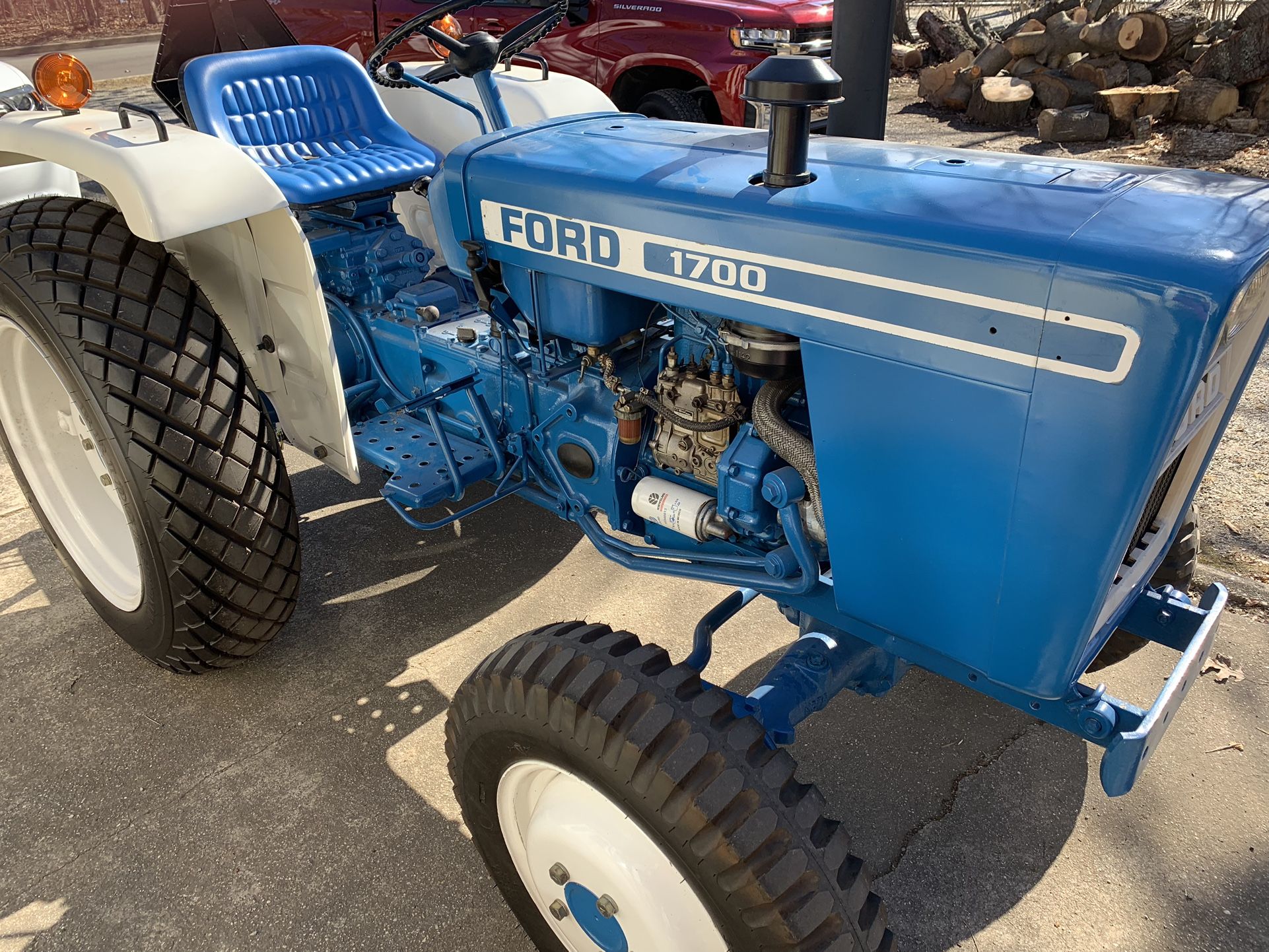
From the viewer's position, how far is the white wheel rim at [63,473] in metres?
2.46

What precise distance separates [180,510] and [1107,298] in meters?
1.80

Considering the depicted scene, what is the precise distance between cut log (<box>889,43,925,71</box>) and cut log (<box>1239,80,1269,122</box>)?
3491mm

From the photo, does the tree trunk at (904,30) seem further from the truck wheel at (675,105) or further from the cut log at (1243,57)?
the truck wheel at (675,105)

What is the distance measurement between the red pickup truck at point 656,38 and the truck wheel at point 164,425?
3.51 m

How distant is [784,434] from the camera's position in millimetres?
1637

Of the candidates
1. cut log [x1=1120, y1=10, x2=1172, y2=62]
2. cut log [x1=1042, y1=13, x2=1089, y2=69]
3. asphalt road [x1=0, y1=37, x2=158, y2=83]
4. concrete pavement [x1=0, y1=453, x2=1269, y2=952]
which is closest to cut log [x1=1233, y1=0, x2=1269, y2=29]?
cut log [x1=1120, y1=10, x2=1172, y2=62]

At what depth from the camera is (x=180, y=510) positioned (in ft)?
6.77

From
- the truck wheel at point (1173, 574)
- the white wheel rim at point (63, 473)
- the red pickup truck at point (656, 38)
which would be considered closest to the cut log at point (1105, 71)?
the red pickup truck at point (656, 38)

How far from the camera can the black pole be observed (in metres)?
3.01

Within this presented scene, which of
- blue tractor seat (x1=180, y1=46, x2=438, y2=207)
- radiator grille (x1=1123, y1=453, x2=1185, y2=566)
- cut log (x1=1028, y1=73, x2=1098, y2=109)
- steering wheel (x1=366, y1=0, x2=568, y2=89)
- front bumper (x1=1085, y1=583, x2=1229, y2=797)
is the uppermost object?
steering wheel (x1=366, y1=0, x2=568, y2=89)

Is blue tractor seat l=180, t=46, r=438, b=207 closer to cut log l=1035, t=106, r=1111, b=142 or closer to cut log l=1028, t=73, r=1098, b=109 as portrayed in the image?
cut log l=1035, t=106, r=1111, b=142

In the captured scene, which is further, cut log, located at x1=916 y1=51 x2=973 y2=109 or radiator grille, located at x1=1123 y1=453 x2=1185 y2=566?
cut log, located at x1=916 y1=51 x2=973 y2=109

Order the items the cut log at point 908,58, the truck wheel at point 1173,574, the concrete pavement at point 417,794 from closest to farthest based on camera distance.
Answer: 1. the concrete pavement at point 417,794
2. the truck wheel at point 1173,574
3. the cut log at point 908,58

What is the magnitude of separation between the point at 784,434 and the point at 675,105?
13.9 feet
